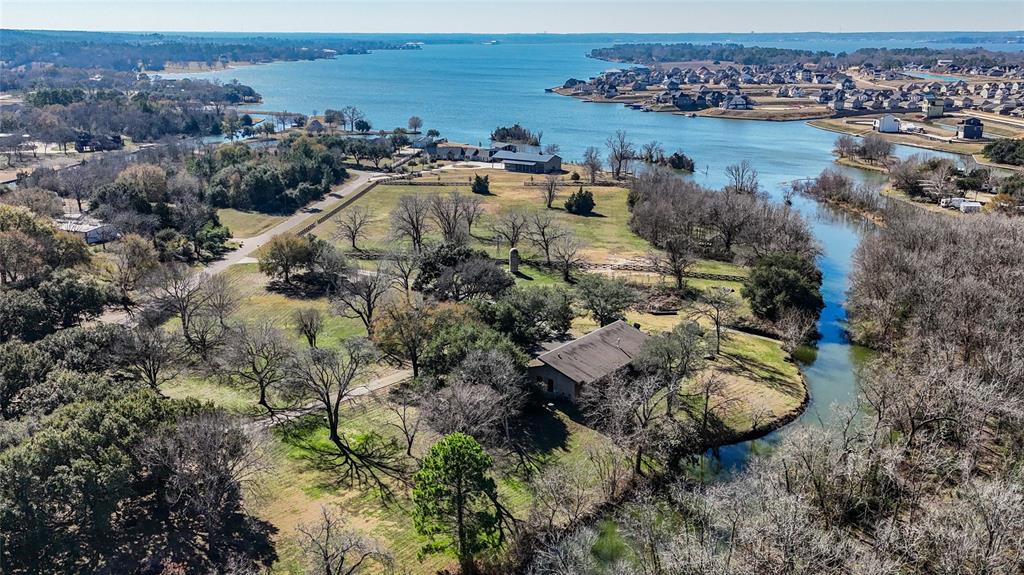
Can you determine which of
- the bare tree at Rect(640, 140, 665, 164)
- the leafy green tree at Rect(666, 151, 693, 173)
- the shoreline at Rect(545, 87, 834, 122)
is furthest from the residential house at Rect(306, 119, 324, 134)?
the shoreline at Rect(545, 87, 834, 122)

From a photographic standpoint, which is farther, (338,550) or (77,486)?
(77,486)

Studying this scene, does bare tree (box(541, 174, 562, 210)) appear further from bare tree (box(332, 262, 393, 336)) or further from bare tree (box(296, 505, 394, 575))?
bare tree (box(296, 505, 394, 575))

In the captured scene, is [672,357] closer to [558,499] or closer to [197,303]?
[558,499]

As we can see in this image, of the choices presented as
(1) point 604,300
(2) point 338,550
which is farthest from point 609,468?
(1) point 604,300

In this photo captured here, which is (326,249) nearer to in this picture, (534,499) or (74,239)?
(74,239)

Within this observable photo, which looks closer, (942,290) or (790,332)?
(942,290)

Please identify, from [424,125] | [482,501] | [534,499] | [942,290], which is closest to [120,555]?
[482,501]

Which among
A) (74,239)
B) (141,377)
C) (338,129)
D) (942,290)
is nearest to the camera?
(141,377)
